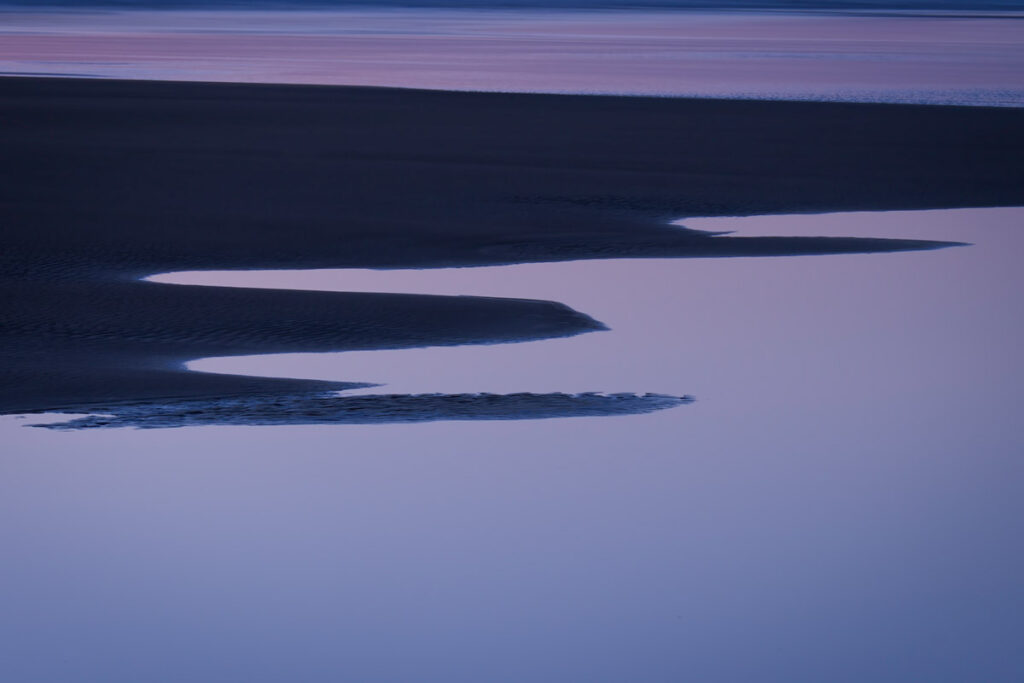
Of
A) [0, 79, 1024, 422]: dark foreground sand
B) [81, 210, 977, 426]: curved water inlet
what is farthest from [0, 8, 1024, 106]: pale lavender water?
[81, 210, 977, 426]: curved water inlet

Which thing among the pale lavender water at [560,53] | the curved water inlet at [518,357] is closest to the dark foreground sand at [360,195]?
the curved water inlet at [518,357]

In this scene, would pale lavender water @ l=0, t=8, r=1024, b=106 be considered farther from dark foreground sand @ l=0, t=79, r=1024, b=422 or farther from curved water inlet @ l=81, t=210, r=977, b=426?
curved water inlet @ l=81, t=210, r=977, b=426

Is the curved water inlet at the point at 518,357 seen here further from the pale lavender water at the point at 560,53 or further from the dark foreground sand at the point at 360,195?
the pale lavender water at the point at 560,53

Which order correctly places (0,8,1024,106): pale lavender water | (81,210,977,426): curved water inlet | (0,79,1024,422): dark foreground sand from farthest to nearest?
(0,8,1024,106): pale lavender water < (0,79,1024,422): dark foreground sand < (81,210,977,426): curved water inlet

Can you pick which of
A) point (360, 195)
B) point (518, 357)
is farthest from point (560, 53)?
point (518, 357)

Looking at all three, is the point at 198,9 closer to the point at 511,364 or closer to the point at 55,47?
the point at 55,47

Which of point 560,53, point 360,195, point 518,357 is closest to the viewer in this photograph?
point 518,357

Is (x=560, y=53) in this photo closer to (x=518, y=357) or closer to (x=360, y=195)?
(x=360, y=195)
